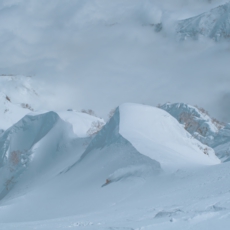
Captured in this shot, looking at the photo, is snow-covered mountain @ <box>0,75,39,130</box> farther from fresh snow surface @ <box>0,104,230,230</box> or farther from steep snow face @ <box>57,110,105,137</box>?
fresh snow surface @ <box>0,104,230,230</box>

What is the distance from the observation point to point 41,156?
983 inches

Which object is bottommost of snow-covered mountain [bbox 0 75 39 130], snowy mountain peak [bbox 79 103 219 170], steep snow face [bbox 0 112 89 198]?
snow-covered mountain [bbox 0 75 39 130]

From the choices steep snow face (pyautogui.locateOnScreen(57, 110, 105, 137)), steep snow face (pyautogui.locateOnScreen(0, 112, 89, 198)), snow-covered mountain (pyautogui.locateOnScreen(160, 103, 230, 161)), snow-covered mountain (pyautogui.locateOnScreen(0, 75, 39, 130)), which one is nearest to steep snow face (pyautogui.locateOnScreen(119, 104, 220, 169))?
Result: steep snow face (pyautogui.locateOnScreen(0, 112, 89, 198))

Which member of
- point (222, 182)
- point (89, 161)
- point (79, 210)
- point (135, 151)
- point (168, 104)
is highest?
point (222, 182)

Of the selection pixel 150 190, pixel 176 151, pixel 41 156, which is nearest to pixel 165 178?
pixel 150 190

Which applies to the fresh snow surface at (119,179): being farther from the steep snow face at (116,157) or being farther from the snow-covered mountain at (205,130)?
the snow-covered mountain at (205,130)

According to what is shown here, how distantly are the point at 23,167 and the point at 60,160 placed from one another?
7.87 ft

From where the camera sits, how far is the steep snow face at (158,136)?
16812 millimetres

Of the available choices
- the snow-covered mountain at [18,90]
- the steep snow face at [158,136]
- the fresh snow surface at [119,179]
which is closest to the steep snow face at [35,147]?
the fresh snow surface at [119,179]

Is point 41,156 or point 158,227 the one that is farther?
point 41,156

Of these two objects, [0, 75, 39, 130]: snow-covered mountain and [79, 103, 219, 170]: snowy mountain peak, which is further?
[0, 75, 39, 130]: snow-covered mountain

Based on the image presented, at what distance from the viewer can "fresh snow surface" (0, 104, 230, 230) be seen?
328 inches

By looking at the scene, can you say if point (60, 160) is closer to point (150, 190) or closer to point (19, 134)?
point (19, 134)

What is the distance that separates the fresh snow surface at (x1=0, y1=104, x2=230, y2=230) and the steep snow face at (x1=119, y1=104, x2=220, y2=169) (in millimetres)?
42
